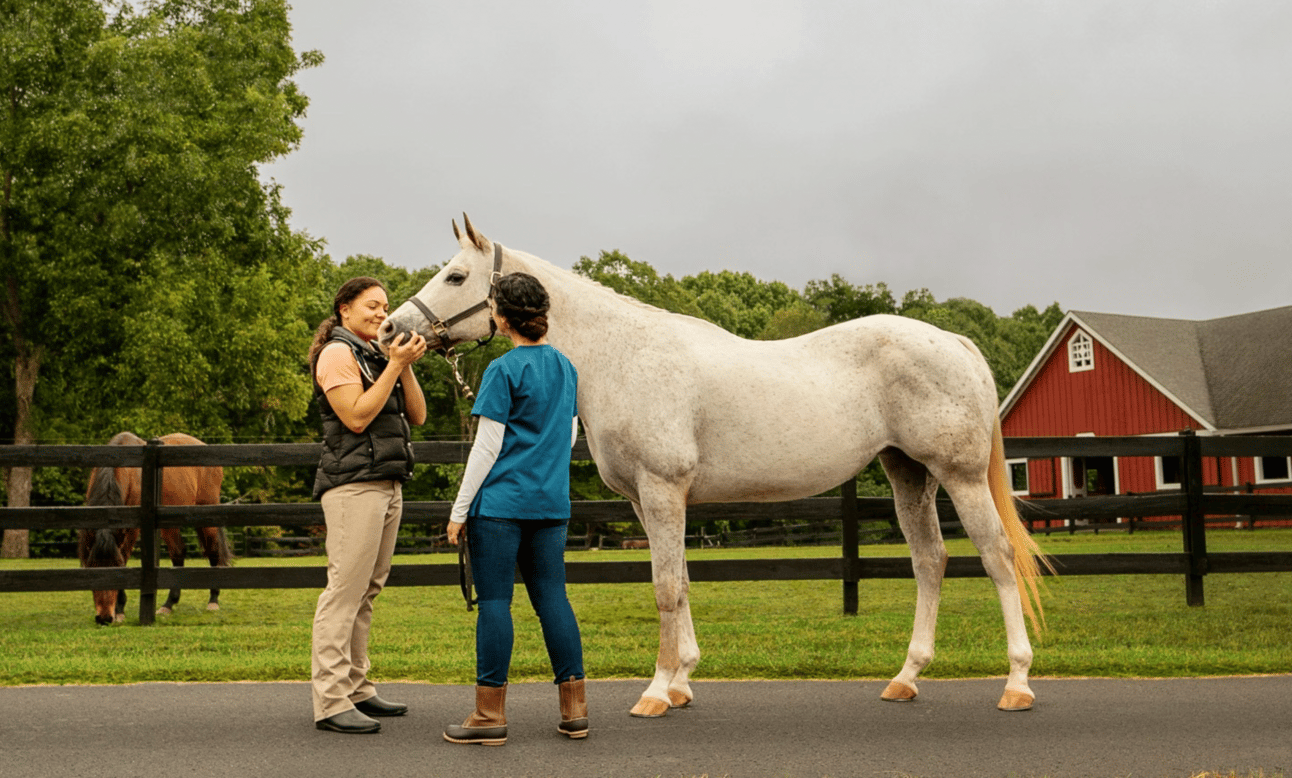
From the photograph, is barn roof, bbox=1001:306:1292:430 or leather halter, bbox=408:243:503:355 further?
barn roof, bbox=1001:306:1292:430

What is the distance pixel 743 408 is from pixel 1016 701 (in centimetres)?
181

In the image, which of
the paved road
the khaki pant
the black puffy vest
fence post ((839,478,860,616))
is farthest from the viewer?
fence post ((839,478,860,616))

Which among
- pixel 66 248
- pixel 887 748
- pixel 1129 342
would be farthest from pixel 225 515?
pixel 1129 342

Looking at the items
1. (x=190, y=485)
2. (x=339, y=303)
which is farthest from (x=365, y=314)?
(x=190, y=485)

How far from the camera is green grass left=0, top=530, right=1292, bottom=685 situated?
237 inches

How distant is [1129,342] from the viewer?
109ft

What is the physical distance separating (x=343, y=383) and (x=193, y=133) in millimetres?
23042

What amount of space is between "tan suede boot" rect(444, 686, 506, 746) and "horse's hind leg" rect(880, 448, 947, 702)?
6.99 ft

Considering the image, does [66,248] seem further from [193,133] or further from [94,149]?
[193,133]

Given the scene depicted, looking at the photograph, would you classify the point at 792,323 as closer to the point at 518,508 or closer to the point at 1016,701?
the point at 1016,701

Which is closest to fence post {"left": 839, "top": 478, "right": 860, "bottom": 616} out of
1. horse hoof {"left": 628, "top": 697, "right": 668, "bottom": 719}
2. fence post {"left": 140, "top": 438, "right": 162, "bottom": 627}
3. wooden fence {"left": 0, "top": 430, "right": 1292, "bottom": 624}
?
wooden fence {"left": 0, "top": 430, "right": 1292, "bottom": 624}

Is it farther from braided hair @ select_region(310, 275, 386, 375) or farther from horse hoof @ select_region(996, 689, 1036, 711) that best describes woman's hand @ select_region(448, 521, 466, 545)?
horse hoof @ select_region(996, 689, 1036, 711)

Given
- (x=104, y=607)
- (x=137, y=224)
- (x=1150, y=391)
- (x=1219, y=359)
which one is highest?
(x=137, y=224)

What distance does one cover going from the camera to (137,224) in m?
24.6
